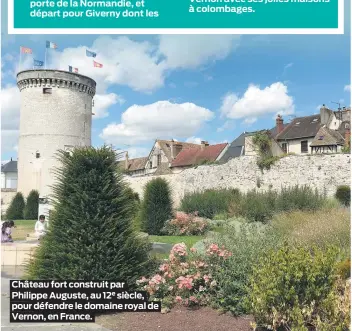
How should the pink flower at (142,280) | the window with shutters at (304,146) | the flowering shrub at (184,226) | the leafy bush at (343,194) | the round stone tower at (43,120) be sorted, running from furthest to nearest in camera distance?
the round stone tower at (43,120)
the window with shutters at (304,146)
the leafy bush at (343,194)
the flowering shrub at (184,226)
the pink flower at (142,280)

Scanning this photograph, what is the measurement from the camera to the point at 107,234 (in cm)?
640

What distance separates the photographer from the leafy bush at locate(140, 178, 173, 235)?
15.8m

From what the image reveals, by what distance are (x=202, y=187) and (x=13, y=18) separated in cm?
2578

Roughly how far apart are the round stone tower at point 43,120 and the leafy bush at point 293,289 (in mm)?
35465

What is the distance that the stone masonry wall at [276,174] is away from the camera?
73.6 feet

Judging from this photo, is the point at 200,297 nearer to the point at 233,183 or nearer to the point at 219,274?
the point at 219,274

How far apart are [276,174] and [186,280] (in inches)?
798

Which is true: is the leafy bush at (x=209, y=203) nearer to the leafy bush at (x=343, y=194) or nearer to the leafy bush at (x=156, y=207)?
the leafy bush at (x=156, y=207)

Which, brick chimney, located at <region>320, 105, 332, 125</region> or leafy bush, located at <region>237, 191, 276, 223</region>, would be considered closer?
leafy bush, located at <region>237, 191, 276, 223</region>

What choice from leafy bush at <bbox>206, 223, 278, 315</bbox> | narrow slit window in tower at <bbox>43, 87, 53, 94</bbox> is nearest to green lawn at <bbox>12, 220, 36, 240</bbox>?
leafy bush at <bbox>206, 223, 278, 315</bbox>

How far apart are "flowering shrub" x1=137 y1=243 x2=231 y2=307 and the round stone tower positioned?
33413mm

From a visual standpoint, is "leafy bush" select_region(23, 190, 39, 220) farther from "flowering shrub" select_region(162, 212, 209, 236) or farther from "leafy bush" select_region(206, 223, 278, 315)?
"leafy bush" select_region(206, 223, 278, 315)

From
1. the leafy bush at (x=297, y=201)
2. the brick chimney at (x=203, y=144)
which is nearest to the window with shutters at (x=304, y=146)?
the brick chimney at (x=203, y=144)

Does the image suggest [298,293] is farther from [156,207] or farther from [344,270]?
[156,207]
